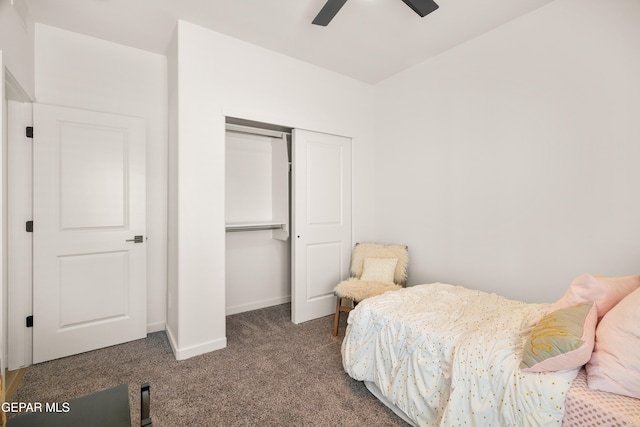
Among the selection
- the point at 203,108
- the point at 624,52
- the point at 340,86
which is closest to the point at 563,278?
the point at 624,52

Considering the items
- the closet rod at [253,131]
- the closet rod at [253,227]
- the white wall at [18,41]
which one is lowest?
the closet rod at [253,227]

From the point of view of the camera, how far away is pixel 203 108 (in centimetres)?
259

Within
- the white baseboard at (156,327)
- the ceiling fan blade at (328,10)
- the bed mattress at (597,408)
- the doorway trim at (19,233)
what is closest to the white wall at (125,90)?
the white baseboard at (156,327)

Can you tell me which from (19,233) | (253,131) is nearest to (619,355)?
(253,131)

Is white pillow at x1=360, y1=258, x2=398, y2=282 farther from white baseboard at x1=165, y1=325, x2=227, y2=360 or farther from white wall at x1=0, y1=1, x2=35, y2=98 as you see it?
white wall at x1=0, y1=1, x2=35, y2=98

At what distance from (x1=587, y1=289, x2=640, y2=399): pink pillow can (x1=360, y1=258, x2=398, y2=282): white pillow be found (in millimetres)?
1898

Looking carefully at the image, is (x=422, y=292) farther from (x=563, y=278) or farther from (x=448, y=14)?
(x=448, y=14)

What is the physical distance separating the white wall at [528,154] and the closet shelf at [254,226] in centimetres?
146

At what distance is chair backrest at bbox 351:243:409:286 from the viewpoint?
316 cm

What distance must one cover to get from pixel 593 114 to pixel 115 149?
3.77 m

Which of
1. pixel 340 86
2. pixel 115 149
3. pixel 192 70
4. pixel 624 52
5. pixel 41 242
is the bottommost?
pixel 41 242

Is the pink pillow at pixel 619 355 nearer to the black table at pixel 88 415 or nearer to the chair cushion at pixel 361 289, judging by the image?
the chair cushion at pixel 361 289

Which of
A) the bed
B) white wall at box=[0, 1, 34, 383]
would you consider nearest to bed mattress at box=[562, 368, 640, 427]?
the bed

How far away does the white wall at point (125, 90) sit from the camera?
8.30 ft
